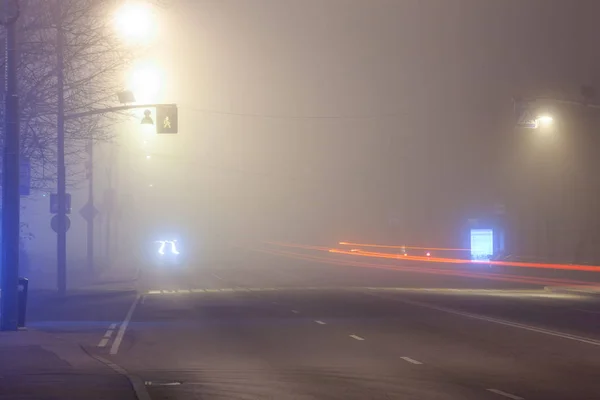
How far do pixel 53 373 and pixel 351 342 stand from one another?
7.22m

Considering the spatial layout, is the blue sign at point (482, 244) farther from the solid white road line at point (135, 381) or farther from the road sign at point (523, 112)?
the solid white road line at point (135, 381)

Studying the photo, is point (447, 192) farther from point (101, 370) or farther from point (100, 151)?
point (101, 370)

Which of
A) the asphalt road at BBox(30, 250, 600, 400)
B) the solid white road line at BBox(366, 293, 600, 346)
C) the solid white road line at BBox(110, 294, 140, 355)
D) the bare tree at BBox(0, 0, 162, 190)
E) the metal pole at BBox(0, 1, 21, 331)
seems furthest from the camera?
the bare tree at BBox(0, 0, 162, 190)

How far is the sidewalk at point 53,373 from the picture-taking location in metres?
13.6

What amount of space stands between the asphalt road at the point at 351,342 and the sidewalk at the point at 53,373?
19.8 inches

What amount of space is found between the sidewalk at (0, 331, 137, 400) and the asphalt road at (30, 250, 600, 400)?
502mm

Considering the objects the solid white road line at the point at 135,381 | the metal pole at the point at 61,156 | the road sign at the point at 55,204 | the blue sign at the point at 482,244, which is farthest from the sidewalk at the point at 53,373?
the blue sign at the point at 482,244

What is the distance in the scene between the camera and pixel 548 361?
58.4 ft

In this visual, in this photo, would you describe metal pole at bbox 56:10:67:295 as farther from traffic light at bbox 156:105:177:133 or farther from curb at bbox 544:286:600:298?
curb at bbox 544:286:600:298

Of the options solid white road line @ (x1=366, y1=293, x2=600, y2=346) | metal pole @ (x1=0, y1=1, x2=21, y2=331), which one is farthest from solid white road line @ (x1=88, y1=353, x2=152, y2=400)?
solid white road line @ (x1=366, y1=293, x2=600, y2=346)

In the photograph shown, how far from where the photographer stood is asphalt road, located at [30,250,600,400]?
14.8 m

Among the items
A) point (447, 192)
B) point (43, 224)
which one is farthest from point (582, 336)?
point (43, 224)

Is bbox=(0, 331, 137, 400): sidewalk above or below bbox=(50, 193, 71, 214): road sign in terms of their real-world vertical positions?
below

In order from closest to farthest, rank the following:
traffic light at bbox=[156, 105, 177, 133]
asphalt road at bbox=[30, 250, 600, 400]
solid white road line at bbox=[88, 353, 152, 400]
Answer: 1. solid white road line at bbox=[88, 353, 152, 400]
2. asphalt road at bbox=[30, 250, 600, 400]
3. traffic light at bbox=[156, 105, 177, 133]
